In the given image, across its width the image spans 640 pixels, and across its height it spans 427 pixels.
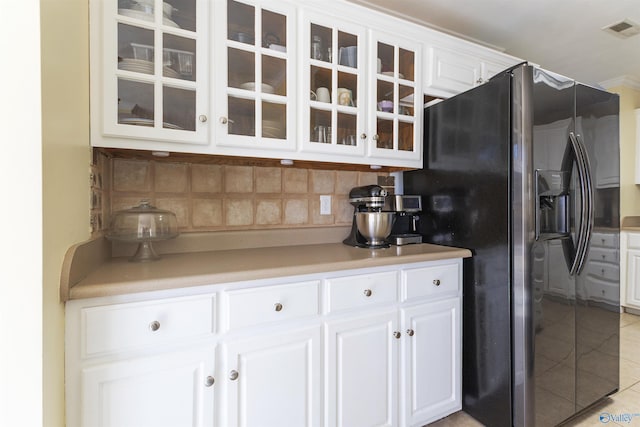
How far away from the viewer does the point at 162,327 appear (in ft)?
3.23

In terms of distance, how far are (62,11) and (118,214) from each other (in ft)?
2.32

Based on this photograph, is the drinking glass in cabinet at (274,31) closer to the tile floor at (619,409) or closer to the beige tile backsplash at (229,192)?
the beige tile backsplash at (229,192)

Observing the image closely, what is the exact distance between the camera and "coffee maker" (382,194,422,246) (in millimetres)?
1779

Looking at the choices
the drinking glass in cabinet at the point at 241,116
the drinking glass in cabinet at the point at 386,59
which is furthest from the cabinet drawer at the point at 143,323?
the drinking glass in cabinet at the point at 386,59

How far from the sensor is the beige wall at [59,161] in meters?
0.77

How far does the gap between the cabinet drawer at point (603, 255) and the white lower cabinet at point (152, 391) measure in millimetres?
1970

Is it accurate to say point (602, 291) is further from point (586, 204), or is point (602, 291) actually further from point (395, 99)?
point (395, 99)

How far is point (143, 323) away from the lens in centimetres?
96

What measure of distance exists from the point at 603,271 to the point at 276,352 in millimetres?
1862

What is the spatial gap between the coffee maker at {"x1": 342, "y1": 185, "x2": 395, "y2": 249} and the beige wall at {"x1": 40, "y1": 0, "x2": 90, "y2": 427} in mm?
1246

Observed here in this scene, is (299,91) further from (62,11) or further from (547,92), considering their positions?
(547,92)

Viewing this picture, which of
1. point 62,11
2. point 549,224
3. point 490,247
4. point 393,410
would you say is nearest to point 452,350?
point 393,410

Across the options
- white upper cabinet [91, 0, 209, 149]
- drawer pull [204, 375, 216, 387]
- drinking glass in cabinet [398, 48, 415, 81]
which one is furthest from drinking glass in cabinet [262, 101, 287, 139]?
drawer pull [204, 375, 216, 387]

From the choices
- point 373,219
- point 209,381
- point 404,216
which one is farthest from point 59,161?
point 404,216
